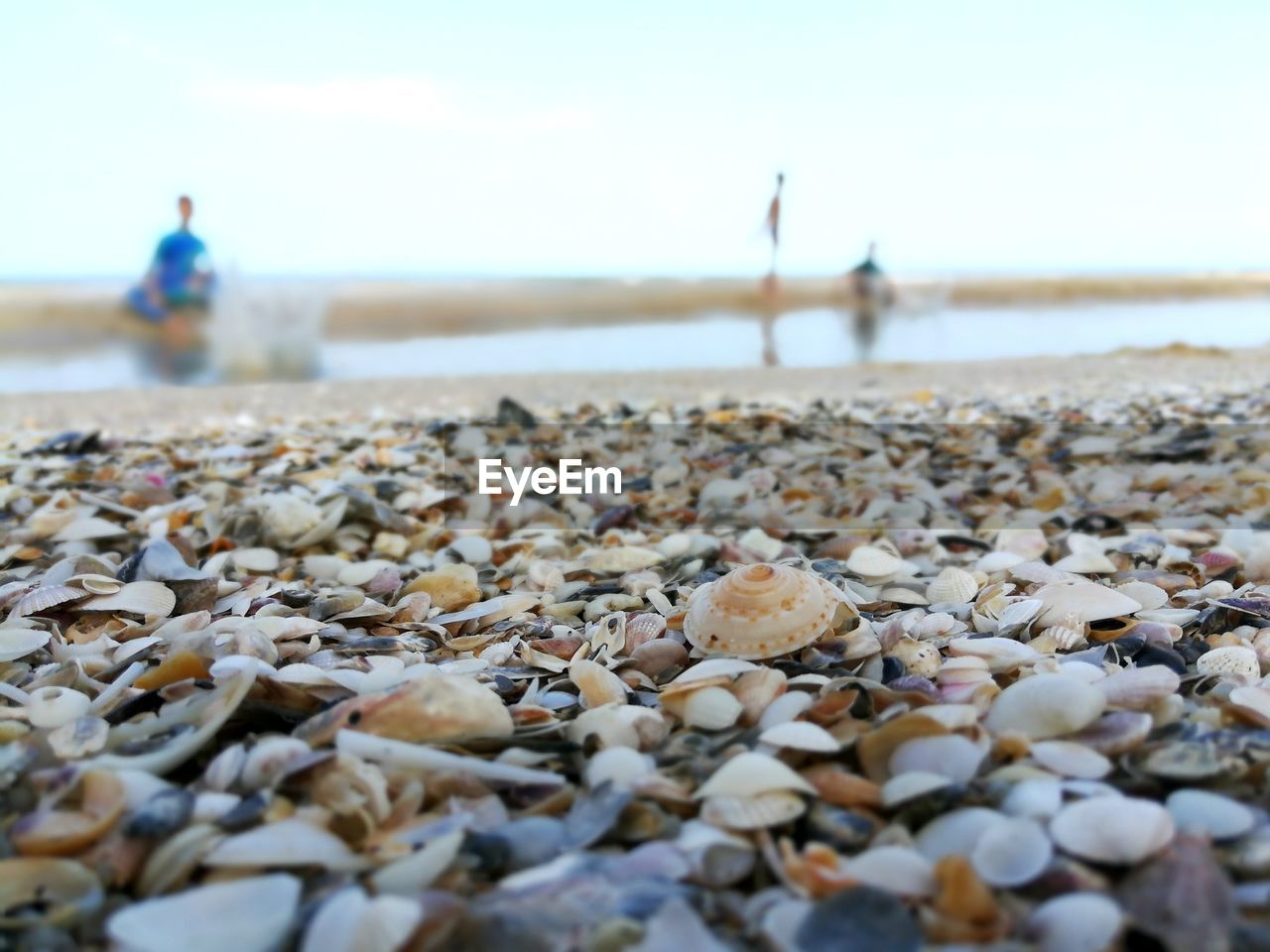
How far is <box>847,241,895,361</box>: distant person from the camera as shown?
1234 centimetres

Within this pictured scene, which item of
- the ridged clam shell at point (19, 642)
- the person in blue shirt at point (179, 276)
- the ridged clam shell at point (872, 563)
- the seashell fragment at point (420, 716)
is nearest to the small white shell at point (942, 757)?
the seashell fragment at point (420, 716)

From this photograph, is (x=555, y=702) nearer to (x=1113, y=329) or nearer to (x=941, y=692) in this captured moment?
(x=941, y=692)

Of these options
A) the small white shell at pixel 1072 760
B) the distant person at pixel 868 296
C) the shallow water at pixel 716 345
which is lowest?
the small white shell at pixel 1072 760

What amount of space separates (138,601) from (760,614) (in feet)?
3.71

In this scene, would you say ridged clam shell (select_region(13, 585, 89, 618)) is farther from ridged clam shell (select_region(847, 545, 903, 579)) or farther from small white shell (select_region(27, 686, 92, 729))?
ridged clam shell (select_region(847, 545, 903, 579))

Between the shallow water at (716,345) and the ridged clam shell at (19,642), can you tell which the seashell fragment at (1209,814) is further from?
the shallow water at (716,345)

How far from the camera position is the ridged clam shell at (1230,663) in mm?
1323

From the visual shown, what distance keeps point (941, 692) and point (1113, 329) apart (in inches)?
529

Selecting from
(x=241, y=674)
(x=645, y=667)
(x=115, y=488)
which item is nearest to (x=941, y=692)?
(x=645, y=667)

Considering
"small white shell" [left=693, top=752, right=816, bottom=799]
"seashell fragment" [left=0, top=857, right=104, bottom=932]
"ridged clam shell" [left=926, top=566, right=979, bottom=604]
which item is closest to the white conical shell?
"ridged clam shell" [left=926, top=566, right=979, bottom=604]

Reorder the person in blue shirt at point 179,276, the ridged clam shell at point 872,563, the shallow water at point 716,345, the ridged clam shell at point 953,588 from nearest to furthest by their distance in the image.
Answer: the ridged clam shell at point 953,588 < the ridged clam shell at point 872,563 < the person in blue shirt at point 179,276 < the shallow water at point 716,345

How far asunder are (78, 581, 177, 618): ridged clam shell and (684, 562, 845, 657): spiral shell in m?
0.97

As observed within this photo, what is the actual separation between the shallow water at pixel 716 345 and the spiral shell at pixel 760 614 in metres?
7.51

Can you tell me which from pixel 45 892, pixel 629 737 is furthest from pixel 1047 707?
pixel 45 892
